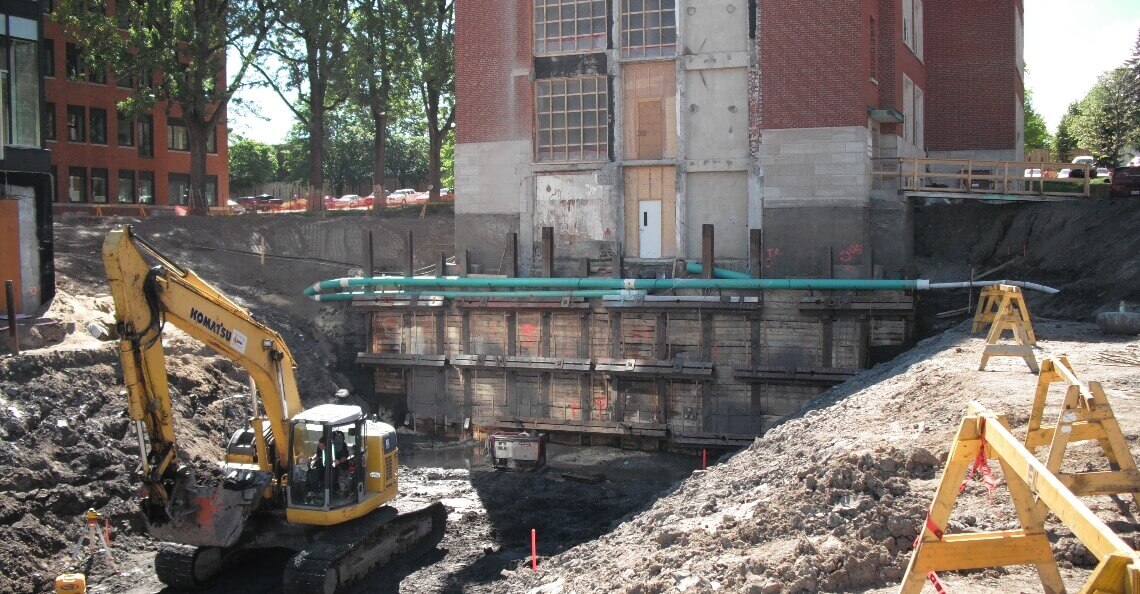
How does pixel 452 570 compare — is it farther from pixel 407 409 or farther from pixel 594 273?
pixel 594 273

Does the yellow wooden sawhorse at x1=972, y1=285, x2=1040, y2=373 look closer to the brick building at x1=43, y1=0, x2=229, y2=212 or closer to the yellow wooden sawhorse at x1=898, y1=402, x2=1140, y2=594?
the yellow wooden sawhorse at x1=898, y1=402, x2=1140, y2=594

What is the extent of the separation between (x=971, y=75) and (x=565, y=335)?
67.0ft

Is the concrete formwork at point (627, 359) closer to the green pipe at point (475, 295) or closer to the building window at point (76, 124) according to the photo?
the green pipe at point (475, 295)

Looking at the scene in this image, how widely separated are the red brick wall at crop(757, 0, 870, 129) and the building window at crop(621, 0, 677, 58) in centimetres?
280

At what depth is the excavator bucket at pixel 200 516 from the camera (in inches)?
558

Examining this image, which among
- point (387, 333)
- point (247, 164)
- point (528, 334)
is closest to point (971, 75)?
point (528, 334)

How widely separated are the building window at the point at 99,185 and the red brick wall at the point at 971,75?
122 feet

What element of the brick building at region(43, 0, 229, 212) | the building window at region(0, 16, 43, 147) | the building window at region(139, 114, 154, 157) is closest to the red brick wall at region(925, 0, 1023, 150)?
the building window at region(0, 16, 43, 147)

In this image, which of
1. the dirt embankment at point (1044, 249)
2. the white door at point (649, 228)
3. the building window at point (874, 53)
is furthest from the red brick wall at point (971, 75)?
the white door at point (649, 228)

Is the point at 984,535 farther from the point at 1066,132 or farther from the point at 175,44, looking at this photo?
the point at 1066,132

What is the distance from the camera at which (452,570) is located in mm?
16141

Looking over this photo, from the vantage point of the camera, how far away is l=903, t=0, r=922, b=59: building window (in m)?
32.2

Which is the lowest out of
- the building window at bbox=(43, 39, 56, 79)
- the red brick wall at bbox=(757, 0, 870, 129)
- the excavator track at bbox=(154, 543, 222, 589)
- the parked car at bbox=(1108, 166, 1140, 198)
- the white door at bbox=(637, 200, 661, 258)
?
the excavator track at bbox=(154, 543, 222, 589)

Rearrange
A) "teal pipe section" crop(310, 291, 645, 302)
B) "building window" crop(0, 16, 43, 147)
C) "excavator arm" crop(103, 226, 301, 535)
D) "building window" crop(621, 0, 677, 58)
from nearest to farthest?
"excavator arm" crop(103, 226, 301, 535), "building window" crop(0, 16, 43, 147), "teal pipe section" crop(310, 291, 645, 302), "building window" crop(621, 0, 677, 58)
